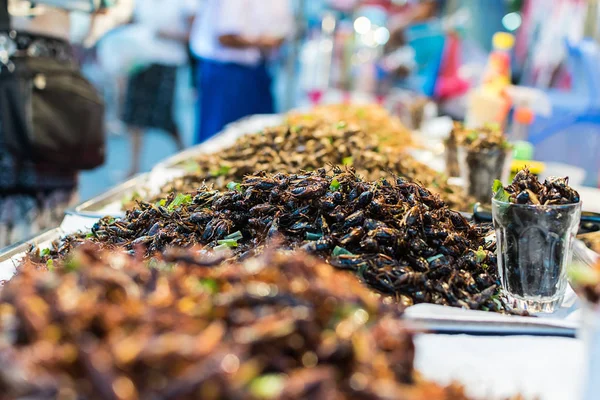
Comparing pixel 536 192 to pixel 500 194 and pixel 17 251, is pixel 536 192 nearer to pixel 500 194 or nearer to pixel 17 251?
pixel 500 194

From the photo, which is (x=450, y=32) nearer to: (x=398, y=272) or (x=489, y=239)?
(x=489, y=239)

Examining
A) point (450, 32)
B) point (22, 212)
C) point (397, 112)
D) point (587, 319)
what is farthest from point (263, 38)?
point (587, 319)

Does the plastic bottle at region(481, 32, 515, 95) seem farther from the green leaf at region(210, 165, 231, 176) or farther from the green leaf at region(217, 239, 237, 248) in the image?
the green leaf at region(217, 239, 237, 248)

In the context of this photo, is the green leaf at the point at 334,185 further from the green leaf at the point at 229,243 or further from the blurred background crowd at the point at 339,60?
the blurred background crowd at the point at 339,60

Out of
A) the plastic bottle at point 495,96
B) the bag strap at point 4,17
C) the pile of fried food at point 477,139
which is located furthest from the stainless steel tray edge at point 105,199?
the plastic bottle at point 495,96

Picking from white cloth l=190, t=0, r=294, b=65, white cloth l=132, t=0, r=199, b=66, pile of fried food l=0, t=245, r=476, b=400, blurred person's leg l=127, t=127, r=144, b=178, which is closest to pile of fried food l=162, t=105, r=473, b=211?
pile of fried food l=0, t=245, r=476, b=400
